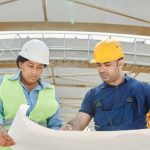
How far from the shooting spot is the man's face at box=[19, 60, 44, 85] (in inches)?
123

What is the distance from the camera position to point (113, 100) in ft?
10.5

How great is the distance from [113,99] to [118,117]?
172 millimetres

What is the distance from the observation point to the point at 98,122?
3.21m

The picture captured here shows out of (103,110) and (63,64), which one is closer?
(103,110)

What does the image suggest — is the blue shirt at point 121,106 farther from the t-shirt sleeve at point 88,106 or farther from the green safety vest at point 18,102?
the green safety vest at point 18,102

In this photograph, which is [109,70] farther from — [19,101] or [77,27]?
[77,27]

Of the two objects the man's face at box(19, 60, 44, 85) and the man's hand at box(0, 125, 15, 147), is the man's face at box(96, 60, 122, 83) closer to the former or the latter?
the man's face at box(19, 60, 44, 85)

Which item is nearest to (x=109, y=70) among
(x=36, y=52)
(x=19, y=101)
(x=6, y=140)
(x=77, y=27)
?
(x=36, y=52)

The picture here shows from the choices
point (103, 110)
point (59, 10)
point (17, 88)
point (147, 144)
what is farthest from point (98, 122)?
point (59, 10)

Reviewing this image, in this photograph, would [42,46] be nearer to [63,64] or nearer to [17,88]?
[17,88]

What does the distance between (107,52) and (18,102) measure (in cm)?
90

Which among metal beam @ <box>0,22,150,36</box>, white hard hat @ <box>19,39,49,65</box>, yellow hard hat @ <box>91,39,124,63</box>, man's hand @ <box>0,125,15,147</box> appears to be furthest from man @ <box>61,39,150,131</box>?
metal beam @ <box>0,22,150,36</box>

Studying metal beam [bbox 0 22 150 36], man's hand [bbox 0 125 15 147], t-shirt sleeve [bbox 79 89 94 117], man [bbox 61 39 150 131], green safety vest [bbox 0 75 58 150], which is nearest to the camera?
man's hand [bbox 0 125 15 147]

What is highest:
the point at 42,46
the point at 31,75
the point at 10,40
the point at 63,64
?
the point at 42,46
